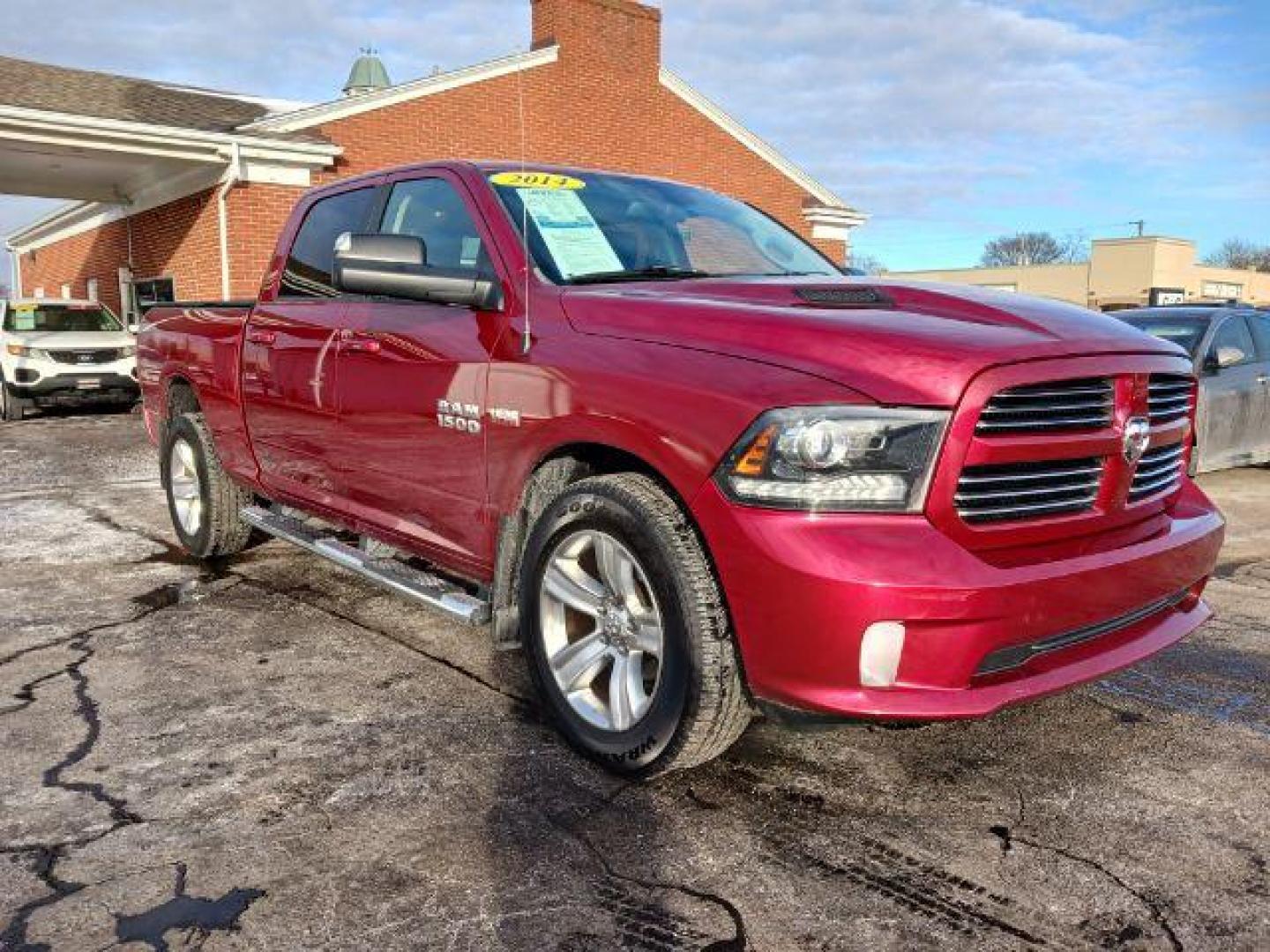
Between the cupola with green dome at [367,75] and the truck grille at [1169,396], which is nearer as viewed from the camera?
the truck grille at [1169,396]

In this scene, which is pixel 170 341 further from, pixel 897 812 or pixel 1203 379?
pixel 1203 379

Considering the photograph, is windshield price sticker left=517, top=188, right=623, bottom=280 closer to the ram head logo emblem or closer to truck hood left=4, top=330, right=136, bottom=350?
the ram head logo emblem

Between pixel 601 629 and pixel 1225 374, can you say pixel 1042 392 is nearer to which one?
pixel 601 629

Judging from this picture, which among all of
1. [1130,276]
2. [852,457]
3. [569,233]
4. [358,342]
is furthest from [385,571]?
[1130,276]

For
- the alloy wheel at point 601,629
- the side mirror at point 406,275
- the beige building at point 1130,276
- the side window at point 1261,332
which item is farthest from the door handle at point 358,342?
the beige building at point 1130,276

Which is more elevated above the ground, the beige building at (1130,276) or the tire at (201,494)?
the beige building at (1130,276)

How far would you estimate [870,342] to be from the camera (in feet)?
8.62

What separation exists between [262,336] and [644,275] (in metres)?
2.26

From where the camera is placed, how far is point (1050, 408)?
2.70 metres

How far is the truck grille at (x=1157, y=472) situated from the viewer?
9.93 ft

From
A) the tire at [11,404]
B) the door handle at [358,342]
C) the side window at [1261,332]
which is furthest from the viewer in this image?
the tire at [11,404]

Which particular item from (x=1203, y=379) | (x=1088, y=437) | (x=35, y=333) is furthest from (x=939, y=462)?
(x=35, y=333)

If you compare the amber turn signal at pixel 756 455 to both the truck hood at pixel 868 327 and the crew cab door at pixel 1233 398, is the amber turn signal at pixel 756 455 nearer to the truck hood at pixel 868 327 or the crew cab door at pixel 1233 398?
the truck hood at pixel 868 327

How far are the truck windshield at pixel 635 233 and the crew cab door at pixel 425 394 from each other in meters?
0.21
